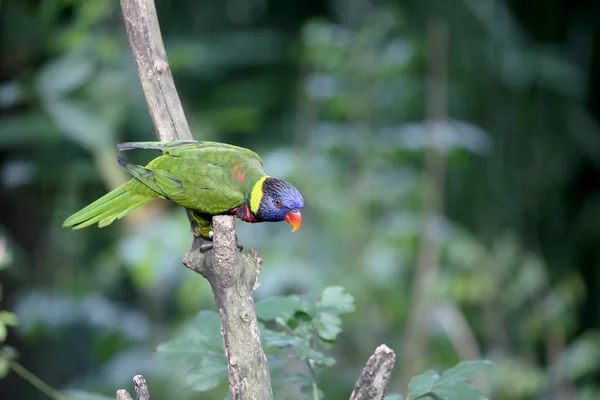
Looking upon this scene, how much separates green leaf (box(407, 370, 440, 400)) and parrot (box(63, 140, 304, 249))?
57 cm

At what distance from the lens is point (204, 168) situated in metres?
1.64

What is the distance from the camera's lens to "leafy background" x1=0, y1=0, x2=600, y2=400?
3.12m

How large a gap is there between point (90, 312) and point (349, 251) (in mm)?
1210

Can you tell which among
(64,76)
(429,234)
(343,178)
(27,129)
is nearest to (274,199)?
(429,234)

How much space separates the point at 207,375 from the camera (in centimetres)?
133

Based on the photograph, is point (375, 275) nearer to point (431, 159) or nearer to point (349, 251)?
point (349, 251)

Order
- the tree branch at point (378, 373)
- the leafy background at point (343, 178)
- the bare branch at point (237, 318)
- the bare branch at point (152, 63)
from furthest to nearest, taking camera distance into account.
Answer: the leafy background at point (343, 178) < the bare branch at point (152, 63) < the bare branch at point (237, 318) < the tree branch at point (378, 373)

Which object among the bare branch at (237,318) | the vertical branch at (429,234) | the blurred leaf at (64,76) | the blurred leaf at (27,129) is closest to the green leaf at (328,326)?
the bare branch at (237,318)

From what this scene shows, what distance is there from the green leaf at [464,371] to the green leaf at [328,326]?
0.21m

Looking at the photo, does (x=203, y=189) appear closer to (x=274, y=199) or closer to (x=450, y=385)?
(x=274, y=199)

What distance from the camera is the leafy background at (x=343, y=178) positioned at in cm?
312

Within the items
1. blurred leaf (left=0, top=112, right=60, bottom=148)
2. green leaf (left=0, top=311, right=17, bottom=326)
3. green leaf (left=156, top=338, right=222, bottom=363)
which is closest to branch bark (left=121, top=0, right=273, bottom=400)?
green leaf (left=156, top=338, right=222, bottom=363)

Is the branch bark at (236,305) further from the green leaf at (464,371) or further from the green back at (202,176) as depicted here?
the green leaf at (464,371)

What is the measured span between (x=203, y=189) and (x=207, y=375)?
463 mm
